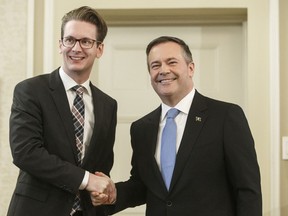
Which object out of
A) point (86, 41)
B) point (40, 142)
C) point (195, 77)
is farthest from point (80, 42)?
point (195, 77)

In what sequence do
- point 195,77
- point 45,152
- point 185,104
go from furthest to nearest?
point 195,77
point 185,104
point 45,152

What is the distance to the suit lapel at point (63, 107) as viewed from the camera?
171 centimetres

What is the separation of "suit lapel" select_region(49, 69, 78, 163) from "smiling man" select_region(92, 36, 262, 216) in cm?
25

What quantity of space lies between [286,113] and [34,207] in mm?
1419

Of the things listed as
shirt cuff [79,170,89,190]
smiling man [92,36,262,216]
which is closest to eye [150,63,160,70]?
smiling man [92,36,262,216]

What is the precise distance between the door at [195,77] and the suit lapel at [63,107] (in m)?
0.99

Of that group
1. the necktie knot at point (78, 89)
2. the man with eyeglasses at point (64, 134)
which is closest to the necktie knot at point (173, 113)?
the man with eyeglasses at point (64, 134)

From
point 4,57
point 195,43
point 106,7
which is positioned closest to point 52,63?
point 4,57

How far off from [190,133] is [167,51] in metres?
0.34

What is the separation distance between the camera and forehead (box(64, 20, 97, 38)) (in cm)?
176

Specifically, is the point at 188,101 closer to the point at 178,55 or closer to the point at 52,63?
the point at 178,55

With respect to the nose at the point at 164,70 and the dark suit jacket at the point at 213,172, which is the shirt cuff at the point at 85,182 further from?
the nose at the point at 164,70

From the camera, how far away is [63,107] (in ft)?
5.70

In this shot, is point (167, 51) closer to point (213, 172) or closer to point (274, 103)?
point (213, 172)
